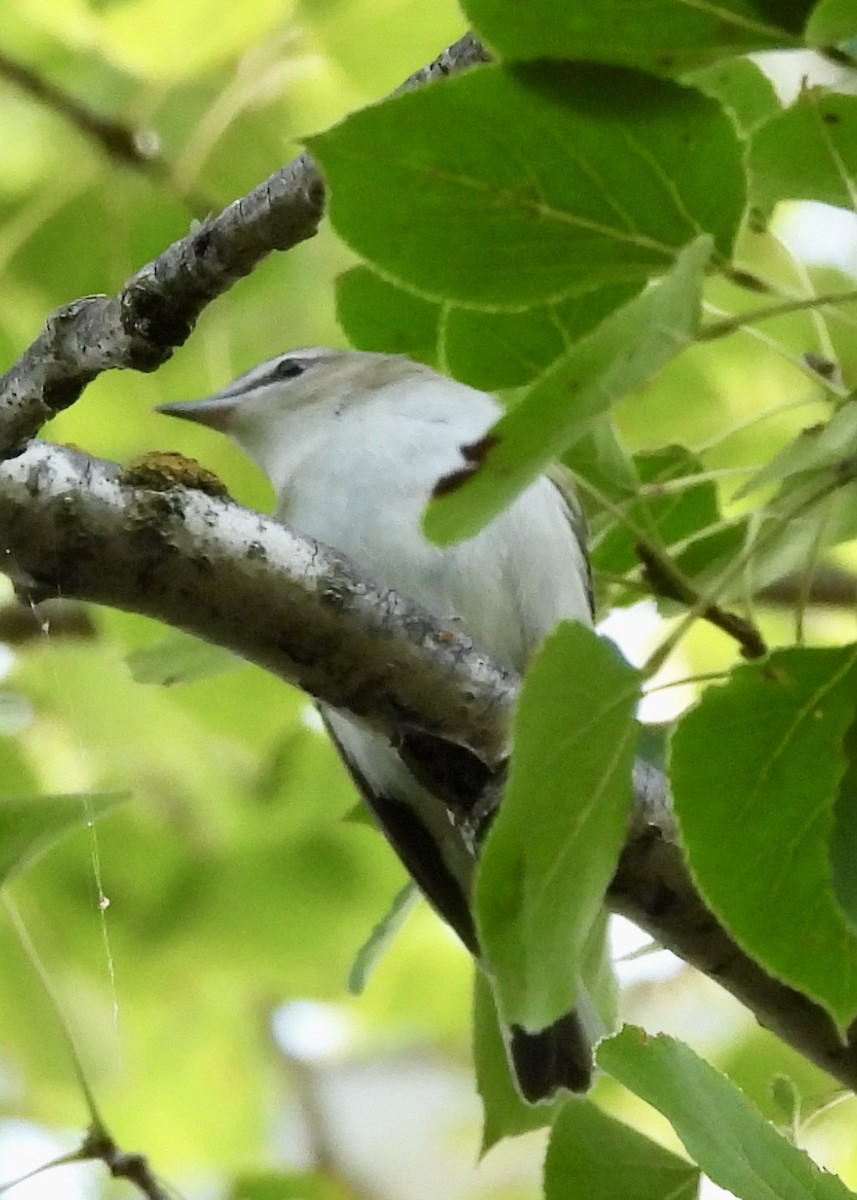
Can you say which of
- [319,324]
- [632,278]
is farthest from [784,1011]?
[319,324]

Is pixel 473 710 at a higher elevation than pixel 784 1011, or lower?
higher

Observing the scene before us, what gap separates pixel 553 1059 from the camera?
1.18m

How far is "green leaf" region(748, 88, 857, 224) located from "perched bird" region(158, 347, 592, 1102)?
46 centimetres

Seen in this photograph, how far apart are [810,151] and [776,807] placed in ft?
0.85

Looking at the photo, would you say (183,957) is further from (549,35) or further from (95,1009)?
(549,35)

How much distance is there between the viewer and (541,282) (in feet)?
1.96

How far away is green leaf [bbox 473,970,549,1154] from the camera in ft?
3.05

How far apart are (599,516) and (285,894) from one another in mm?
585

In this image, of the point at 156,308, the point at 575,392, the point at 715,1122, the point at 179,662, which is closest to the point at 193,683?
the point at 179,662

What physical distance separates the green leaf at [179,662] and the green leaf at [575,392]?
417 mm

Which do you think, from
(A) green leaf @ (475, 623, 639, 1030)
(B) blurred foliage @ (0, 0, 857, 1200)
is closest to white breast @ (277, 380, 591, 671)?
(B) blurred foliage @ (0, 0, 857, 1200)

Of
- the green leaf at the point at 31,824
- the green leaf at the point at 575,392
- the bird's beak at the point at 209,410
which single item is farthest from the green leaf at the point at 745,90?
the bird's beak at the point at 209,410

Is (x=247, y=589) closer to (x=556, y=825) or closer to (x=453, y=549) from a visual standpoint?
(x=556, y=825)

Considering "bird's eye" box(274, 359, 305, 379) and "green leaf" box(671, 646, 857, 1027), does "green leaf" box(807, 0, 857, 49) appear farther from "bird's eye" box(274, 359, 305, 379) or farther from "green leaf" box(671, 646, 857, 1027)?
"bird's eye" box(274, 359, 305, 379)
